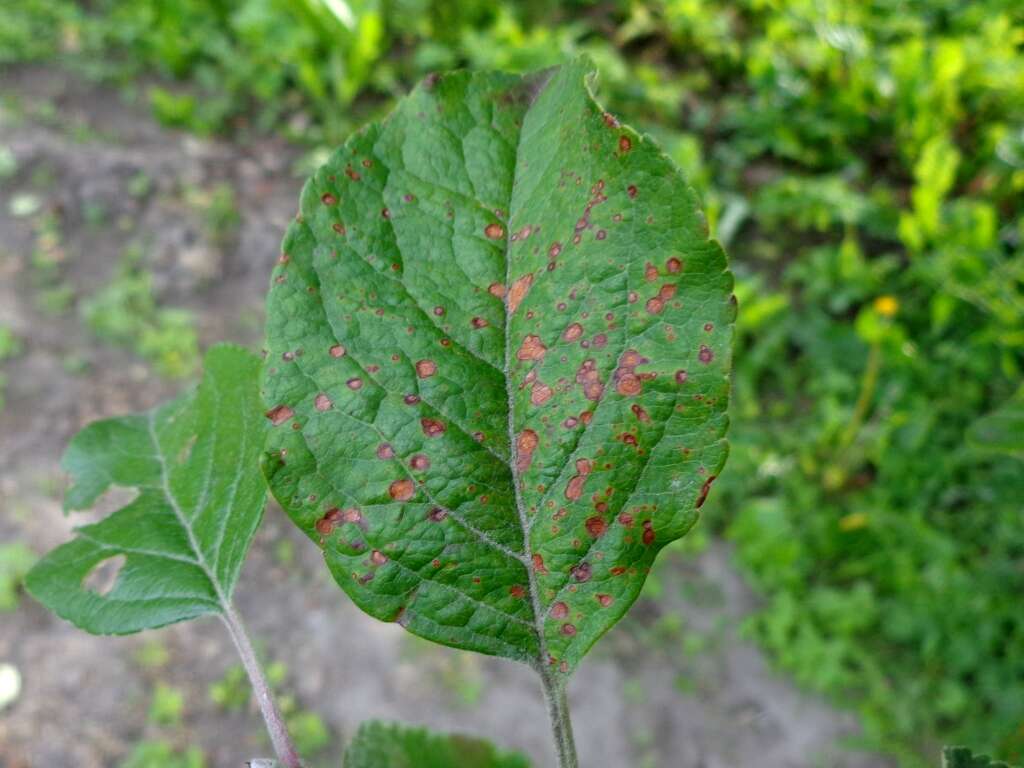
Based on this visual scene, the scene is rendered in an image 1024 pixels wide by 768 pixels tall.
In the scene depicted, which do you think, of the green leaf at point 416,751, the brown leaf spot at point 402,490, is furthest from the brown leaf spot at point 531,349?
the green leaf at point 416,751

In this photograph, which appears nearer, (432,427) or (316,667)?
(432,427)

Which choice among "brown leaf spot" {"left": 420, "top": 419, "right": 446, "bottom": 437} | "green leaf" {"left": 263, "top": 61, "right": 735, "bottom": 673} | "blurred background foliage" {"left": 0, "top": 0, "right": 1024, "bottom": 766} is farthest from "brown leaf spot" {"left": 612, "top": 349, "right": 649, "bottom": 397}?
"blurred background foliage" {"left": 0, "top": 0, "right": 1024, "bottom": 766}

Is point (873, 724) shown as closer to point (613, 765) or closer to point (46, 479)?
point (613, 765)

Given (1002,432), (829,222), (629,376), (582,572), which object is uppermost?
(829,222)

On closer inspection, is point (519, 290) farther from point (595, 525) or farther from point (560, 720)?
point (560, 720)

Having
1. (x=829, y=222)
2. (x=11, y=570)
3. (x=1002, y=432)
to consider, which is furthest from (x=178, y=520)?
(x=829, y=222)

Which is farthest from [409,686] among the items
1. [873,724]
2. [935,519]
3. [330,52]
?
[330,52]
